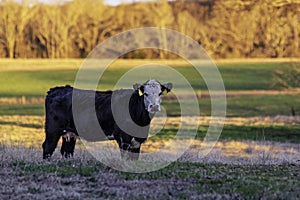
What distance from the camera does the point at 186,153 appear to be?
16.5 meters

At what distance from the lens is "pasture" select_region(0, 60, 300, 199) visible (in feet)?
28.4

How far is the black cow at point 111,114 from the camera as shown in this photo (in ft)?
37.9

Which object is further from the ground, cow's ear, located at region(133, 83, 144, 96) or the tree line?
cow's ear, located at region(133, 83, 144, 96)

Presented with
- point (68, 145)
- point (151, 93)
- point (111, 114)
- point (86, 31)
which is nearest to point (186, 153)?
point (68, 145)

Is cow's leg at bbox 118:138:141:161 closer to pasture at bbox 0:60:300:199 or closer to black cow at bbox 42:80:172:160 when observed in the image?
black cow at bbox 42:80:172:160

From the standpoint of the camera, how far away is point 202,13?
97688mm

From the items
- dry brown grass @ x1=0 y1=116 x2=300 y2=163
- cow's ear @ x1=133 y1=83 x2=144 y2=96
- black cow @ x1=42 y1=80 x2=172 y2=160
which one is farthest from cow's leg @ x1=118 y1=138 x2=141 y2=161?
dry brown grass @ x1=0 y1=116 x2=300 y2=163

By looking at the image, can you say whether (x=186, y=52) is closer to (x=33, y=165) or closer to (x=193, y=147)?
(x=193, y=147)

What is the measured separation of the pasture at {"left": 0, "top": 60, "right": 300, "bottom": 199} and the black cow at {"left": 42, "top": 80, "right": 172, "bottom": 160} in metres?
0.58

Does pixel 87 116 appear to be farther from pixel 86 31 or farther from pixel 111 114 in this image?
pixel 86 31

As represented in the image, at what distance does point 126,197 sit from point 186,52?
65.4m

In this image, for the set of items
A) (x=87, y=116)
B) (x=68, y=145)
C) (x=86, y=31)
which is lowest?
(x=86, y=31)

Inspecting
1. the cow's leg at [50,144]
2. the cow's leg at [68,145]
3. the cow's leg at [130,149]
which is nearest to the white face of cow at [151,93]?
the cow's leg at [130,149]

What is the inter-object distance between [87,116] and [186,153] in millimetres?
5122
